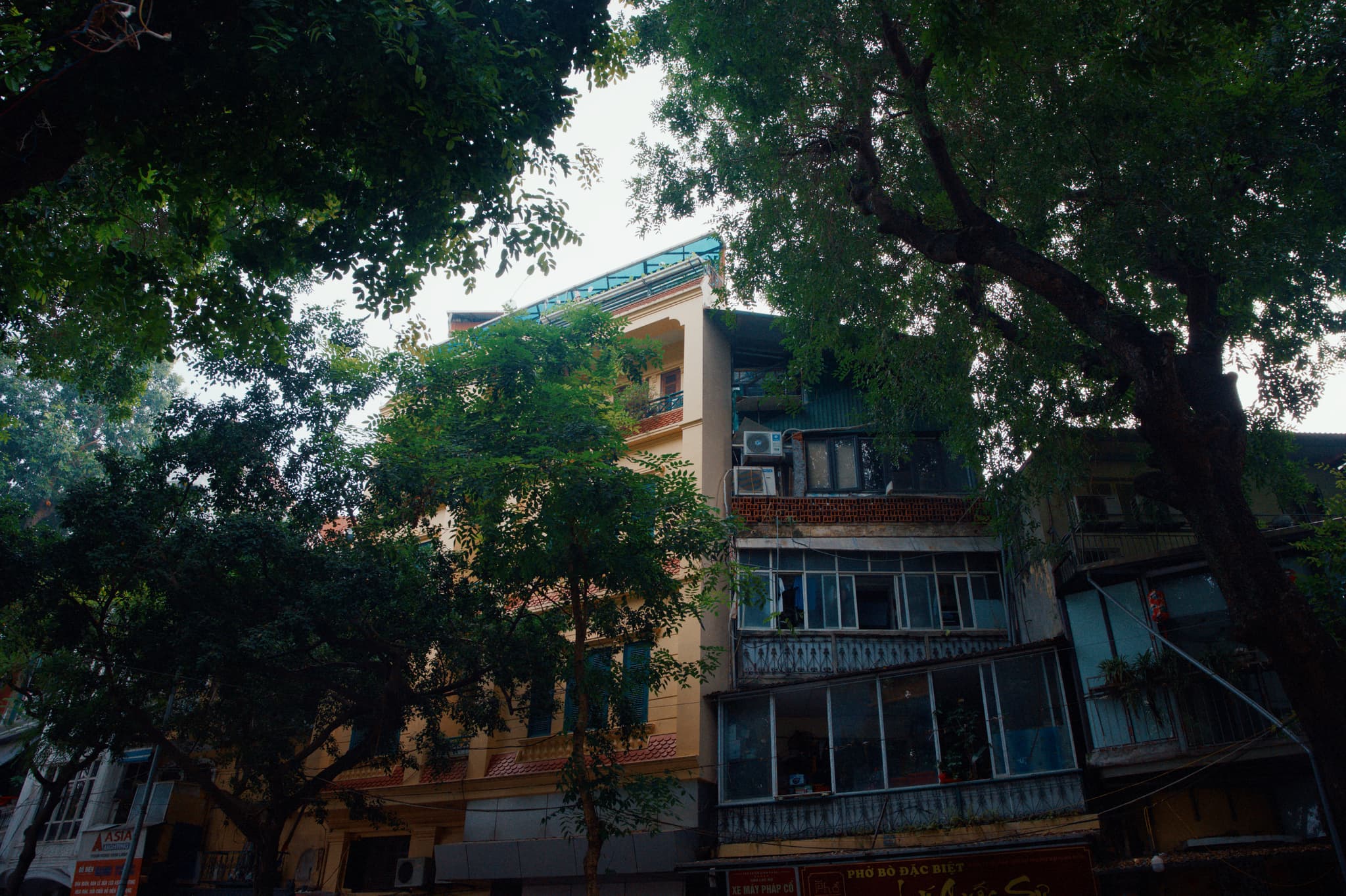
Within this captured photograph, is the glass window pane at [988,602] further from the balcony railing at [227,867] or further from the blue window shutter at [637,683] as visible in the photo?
the balcony railing at [227,867]

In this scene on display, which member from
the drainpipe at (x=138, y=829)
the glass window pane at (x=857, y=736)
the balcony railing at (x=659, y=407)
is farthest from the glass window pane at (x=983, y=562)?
the drainpipe at (x=138, y=829)

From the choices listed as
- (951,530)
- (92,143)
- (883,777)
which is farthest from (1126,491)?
(92,143)

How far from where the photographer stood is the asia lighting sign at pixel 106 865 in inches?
674

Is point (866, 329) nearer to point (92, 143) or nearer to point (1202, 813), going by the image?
point (1202, 813)

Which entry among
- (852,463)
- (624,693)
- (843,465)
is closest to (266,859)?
(624,693)

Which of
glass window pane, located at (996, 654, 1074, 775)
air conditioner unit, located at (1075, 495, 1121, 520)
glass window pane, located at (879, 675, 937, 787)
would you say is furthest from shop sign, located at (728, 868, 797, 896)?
air conditioner unit, located at (1075, 495, 1121, 520)

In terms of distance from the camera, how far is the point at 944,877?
11.1m

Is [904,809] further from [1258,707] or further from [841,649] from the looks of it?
[1258,707]

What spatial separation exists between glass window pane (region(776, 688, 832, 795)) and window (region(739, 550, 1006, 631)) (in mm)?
1247

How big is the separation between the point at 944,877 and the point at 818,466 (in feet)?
25.6

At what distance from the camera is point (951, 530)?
1520 cm

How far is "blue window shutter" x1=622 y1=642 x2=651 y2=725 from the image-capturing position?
12.8m

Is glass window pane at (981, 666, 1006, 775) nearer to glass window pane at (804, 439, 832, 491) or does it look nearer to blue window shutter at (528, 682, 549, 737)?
glass window pane at (804, 439, 832, 491)

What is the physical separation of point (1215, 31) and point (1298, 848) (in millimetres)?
8512
